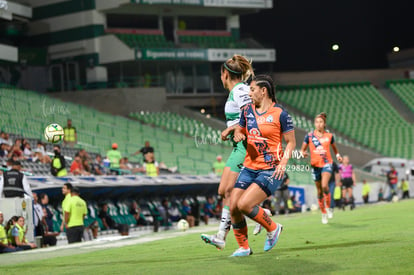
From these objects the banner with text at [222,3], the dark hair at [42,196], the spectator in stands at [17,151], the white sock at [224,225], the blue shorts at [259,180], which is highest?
the banner with text at [222,3]

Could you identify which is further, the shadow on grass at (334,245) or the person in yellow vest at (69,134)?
the person in yellow vest at (69,134)

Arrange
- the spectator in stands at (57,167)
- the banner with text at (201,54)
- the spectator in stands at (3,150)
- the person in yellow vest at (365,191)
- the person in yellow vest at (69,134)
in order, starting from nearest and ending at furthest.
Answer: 1. the spectator in stands at (57,167)
2. the spectator in stands at (3,150)
3. the person in yellow vest at (69,134)
4. the person in yellow vest at (365,191)
5. the banner with text at (201,54)

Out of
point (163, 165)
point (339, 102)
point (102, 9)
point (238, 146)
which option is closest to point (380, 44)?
point (339, 102)

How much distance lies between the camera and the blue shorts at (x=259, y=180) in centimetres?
1002

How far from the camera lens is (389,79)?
6103 cm

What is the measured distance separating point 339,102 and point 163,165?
23974 millimetres

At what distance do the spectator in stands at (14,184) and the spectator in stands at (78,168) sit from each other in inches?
245

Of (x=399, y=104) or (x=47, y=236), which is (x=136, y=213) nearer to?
(x=47, y=236)

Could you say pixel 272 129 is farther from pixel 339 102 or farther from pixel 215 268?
pixel 339 102

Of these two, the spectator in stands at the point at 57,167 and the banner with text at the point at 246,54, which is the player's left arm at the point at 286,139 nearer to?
the spectator in stands at the point at 57,167

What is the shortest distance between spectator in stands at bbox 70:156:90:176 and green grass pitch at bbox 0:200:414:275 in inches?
453

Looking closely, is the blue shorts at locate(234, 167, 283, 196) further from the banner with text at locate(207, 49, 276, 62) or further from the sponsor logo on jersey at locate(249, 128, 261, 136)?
the banner with text at locate(207, 49, 276, 62)

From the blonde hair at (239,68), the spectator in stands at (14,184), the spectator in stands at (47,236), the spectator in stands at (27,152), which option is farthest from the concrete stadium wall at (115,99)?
the blonde hair at (239,68)

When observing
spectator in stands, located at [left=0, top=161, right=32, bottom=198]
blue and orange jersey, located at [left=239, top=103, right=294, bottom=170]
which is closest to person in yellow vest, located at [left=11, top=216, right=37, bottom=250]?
spectator in stands, located at [left=0, top=161, right=32, bottom=198]
